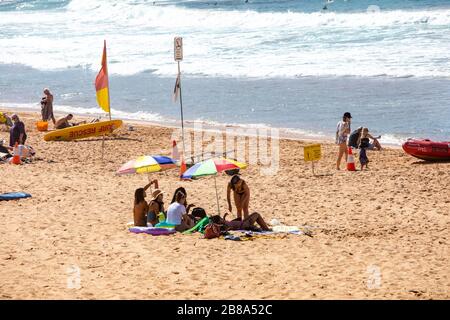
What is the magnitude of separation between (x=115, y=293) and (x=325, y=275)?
2.47m

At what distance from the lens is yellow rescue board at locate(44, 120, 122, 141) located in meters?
21.2

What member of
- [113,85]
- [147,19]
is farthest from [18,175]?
[147,19]

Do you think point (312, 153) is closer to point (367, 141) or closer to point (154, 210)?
point (367, 141)

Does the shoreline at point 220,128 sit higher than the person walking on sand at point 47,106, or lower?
lower

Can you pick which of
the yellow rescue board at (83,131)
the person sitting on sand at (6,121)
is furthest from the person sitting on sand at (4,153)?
the person sitting on sand at (6,121)

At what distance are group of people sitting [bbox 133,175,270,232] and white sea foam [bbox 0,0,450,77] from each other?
17316 mm

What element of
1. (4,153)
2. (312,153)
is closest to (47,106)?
(4,153)

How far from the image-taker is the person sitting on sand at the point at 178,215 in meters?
13.0

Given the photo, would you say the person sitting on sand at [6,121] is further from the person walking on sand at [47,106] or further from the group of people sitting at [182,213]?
the group of people sitting at [182,213]

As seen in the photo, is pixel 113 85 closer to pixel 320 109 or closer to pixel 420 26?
pixel 320 109

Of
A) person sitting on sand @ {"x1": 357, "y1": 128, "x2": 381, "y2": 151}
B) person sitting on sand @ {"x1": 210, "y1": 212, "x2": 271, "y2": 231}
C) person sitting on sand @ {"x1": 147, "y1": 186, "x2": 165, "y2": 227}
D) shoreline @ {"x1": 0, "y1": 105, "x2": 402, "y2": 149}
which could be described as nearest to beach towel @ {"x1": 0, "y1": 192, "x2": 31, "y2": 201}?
person sitting on sand @ {"x1": 147, "y1": 186, "x2": 165, "y2": 227}

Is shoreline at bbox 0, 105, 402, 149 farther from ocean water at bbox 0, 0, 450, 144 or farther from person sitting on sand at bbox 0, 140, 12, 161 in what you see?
person sitting on sand at bbox 0, 140, 12, 161

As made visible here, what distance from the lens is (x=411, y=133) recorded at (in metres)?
21.0

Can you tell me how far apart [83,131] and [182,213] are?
8705 mm
